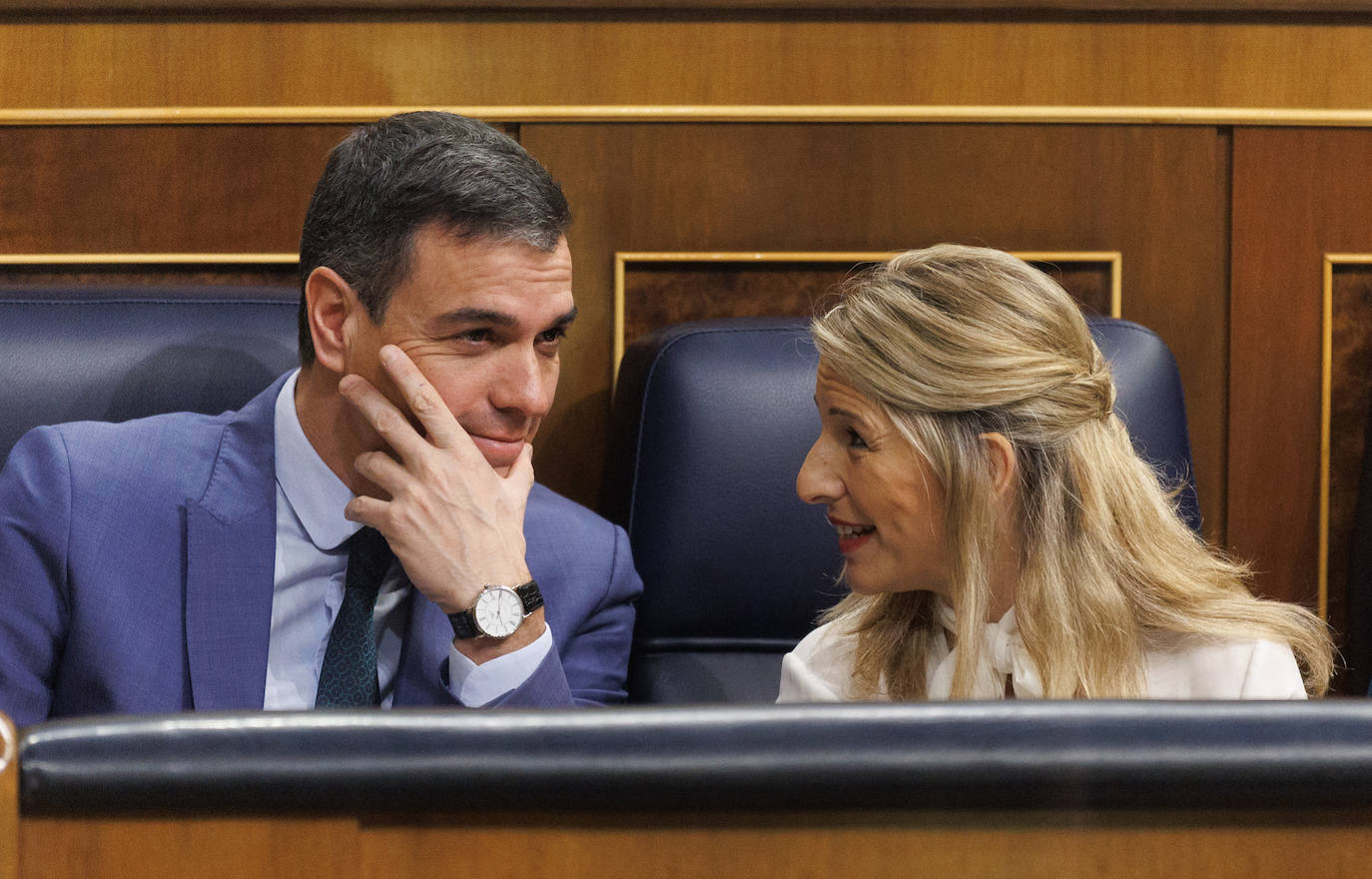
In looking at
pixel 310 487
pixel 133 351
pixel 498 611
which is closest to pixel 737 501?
pixel 498 611

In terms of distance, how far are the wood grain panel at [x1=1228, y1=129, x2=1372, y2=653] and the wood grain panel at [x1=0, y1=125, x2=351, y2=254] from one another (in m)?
1.16

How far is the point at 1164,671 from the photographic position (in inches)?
41.5

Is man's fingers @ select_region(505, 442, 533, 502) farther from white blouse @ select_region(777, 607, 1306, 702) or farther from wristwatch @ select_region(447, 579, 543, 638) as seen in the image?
white blouse @ select_region(777, 607, 1306, 702)

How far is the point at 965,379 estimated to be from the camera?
1.04 m

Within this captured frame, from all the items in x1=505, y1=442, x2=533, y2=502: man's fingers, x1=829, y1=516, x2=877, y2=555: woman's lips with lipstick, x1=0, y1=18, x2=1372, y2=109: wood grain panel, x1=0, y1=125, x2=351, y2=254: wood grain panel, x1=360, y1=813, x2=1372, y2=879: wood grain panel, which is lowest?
x1=360, y1=813, x2=1372, y2=879: wood grain panel

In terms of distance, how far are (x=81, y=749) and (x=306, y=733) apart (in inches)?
2.7

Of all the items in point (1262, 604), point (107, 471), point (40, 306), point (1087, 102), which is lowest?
point (1262, 604)

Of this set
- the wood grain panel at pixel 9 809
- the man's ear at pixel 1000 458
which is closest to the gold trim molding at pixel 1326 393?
the man's ear at pixel 1000 458

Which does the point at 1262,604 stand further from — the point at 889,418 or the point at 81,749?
the point at 81,749

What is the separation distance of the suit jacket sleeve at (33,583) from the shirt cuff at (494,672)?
36cm

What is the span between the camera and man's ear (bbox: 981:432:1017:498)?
105 cm

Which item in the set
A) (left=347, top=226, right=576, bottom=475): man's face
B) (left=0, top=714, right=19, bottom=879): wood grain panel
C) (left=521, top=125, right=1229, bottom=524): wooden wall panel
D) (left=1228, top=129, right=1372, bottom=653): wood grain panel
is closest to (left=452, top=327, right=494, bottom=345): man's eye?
(left=347, top=226, right=576, bottom=475): man's face

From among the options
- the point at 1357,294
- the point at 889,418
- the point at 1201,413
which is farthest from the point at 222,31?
the point at 1357,294

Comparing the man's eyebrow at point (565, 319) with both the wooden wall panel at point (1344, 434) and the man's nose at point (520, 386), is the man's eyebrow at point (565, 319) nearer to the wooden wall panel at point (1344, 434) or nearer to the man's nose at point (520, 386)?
the man's nose at point (520, 386)
